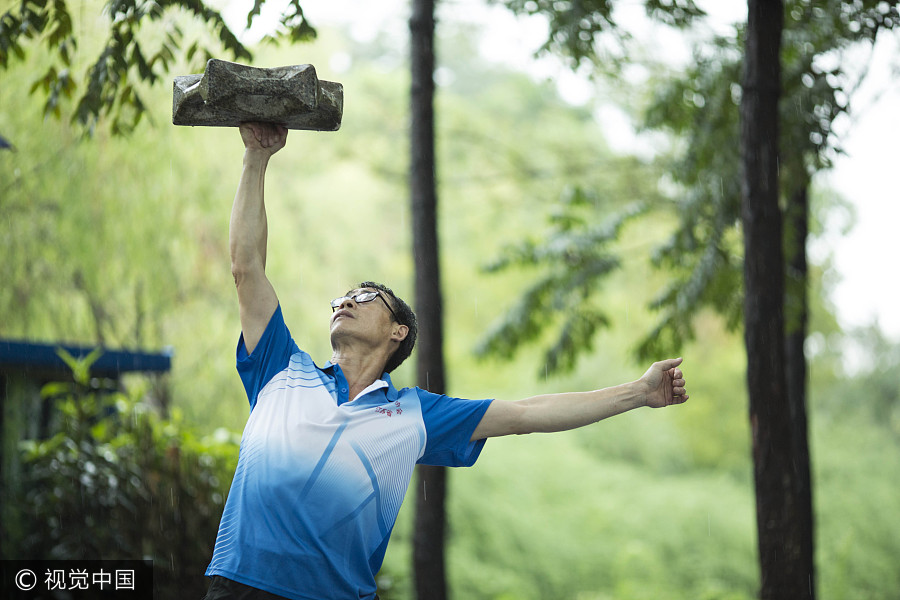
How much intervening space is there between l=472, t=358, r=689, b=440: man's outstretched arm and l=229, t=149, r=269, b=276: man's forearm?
39.8 inches

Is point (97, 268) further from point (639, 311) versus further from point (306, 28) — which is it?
point (639, 311)

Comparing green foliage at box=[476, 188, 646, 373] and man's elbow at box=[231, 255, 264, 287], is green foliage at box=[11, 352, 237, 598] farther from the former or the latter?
man's elbow at box=[231, 255, 264, 287]

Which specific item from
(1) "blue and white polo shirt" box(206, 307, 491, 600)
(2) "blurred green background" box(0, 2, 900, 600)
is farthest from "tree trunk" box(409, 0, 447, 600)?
(1) "blue and white polo shirt" box(206, 307, 491, 600)

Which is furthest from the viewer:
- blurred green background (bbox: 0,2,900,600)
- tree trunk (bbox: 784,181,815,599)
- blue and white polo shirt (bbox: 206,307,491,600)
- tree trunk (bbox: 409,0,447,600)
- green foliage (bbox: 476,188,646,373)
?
blurred green background (bbox: 0,2,900,600)

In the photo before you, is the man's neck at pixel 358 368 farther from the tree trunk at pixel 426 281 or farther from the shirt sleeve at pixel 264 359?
the tree trunk at pixel 426 281

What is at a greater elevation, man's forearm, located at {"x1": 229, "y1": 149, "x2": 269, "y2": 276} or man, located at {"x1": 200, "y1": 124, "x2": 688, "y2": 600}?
man's forearm, located at {"x1": 229, "y1": 149, "x2": 269, "y2": 276}

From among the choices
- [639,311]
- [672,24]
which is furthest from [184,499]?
[639,311]

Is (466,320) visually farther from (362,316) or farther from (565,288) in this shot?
(362,316)

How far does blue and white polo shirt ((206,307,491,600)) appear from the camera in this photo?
257 centimetres

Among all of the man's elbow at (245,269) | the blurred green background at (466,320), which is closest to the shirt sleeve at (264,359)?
the man's elbow at (245,269)

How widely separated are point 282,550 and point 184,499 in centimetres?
498

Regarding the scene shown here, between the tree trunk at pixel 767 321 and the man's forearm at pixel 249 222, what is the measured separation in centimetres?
368

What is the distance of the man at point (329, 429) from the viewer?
2578 mm

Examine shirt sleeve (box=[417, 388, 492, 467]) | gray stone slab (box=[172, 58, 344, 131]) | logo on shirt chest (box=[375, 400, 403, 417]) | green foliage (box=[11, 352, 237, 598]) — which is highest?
gray stone slab (box=[172, 58, 344, 131])
